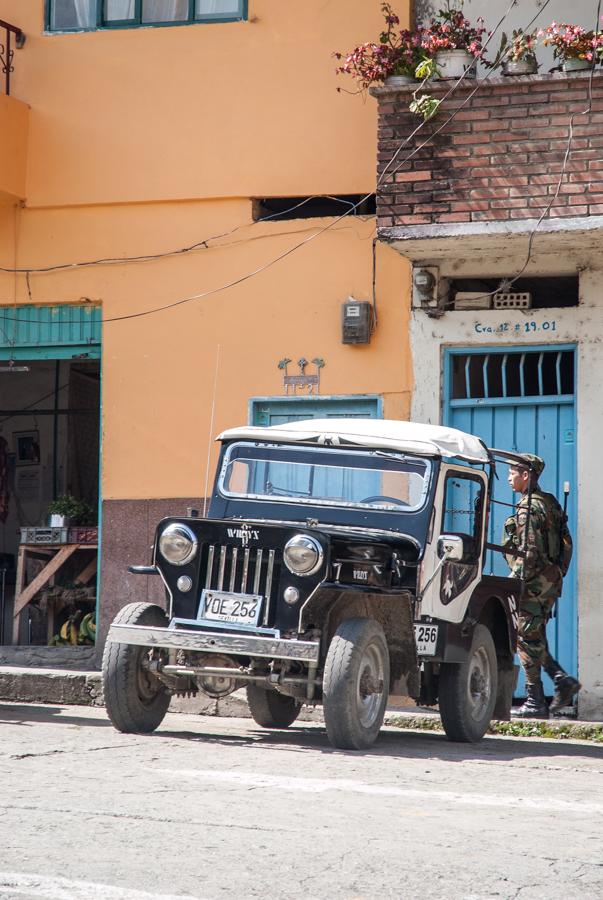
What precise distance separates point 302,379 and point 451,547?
433 cm

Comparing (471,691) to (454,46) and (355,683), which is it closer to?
(355,683)

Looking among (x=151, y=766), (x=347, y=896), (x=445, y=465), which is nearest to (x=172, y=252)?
(x=445, y=465)

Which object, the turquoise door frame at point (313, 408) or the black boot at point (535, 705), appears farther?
the turquoise door frame at point (313, 408)

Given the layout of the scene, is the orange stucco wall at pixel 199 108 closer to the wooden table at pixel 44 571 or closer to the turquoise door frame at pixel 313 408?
the turquoise door frame at pixel 313 408

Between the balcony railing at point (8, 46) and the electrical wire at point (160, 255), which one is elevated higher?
the balcony railing at point (8, 46)

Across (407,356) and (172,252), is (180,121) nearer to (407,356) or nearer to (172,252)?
(172,252)

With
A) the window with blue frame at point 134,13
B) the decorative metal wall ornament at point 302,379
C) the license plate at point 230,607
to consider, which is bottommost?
the license plate at point 230,607

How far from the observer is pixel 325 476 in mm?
9203

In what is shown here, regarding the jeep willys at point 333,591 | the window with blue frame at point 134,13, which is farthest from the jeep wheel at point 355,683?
the window with blue frame at point 134,13

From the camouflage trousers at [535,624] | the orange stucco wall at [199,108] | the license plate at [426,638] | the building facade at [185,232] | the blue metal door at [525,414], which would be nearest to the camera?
the license plate at [426,638]

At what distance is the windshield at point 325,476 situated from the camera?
903cm

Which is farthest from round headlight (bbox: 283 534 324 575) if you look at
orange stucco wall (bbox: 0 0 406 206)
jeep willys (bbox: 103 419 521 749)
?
orange stucco wall (bbox: 0 0 406 206)

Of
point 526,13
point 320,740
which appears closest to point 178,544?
point 320,740

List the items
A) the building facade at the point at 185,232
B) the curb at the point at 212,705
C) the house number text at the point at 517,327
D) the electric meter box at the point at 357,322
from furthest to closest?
1. the building facade at the point at 185,232
2. the electric meter box at the point at 357,322
3. the house number text at the point at 517,327
4. the curb at the point at 212,705
